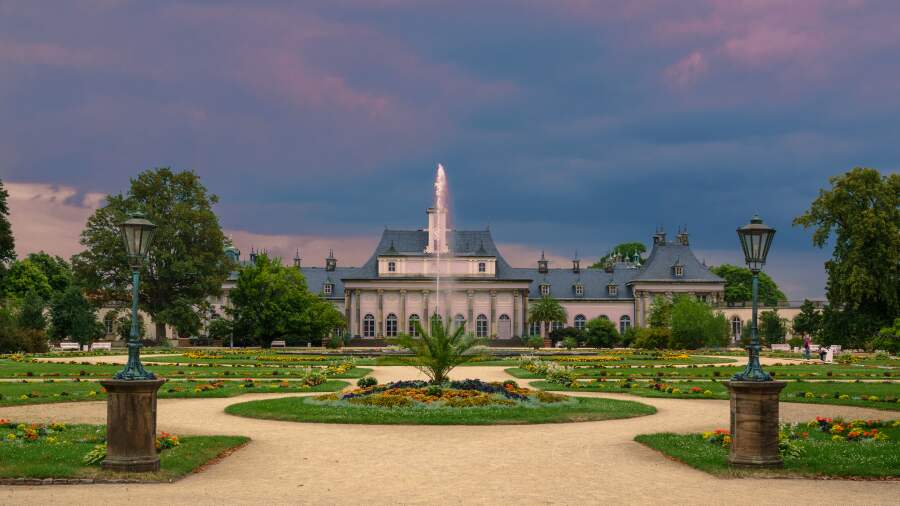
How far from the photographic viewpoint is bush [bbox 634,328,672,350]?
224 feet

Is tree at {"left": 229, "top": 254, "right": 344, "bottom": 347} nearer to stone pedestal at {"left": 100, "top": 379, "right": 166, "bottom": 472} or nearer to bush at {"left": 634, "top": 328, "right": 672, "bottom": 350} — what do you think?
bush at {"left": 634, "top": 328, "right": 672, "bottom": 350}

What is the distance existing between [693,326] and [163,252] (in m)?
38.9

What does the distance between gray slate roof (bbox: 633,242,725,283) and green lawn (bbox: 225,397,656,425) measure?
7517cm

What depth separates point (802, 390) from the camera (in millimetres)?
27078

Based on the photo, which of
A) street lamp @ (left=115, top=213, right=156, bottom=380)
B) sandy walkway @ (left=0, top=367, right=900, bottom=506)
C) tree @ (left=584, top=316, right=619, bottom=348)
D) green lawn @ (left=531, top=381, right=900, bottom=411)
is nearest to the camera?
sandy walkway @ (left=0, top=367, right=900, bottom=506)

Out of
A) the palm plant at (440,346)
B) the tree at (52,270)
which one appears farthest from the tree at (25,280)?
the palm plant at (440,346)

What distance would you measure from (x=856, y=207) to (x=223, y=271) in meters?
45.2

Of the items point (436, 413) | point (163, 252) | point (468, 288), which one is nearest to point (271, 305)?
point (163, 252)

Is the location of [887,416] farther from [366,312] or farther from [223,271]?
[366,312]

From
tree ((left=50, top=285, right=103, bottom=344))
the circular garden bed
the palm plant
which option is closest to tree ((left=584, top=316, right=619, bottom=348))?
tree ((left=50, top=285, right=103, bottom=344))

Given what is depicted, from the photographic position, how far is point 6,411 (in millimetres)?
20188

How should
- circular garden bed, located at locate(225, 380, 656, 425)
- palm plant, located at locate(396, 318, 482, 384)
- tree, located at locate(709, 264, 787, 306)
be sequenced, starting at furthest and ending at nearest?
tree, located at locate(709, 264, 787, 306), palm plant, located at locate(396, 318, 482, 384), circular garden bed, located at locate(225, 380, 656, 425)

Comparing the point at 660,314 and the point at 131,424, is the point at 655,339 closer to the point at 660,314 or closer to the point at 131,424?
the point at 660,314

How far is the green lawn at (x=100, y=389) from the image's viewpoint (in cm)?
2283
